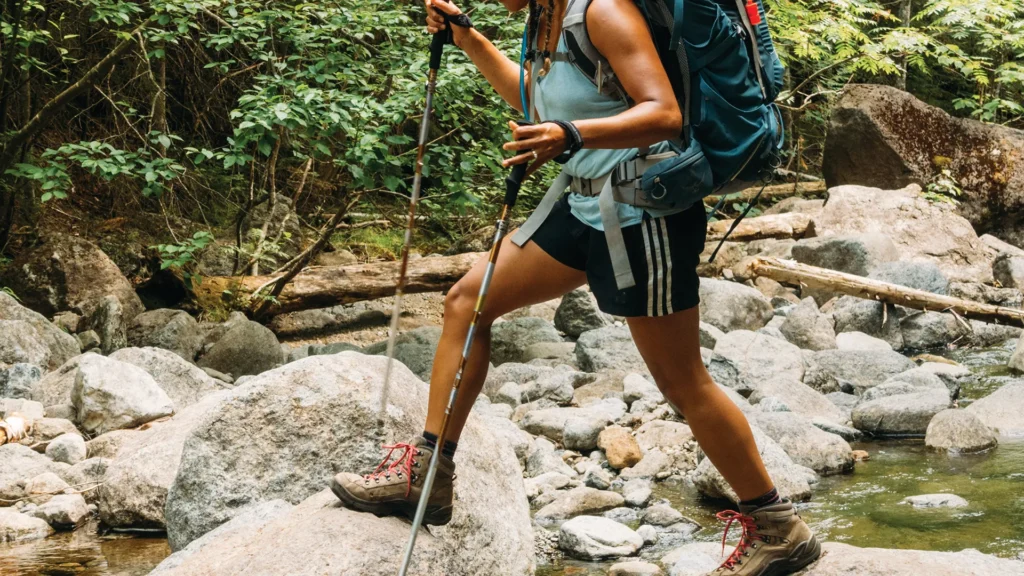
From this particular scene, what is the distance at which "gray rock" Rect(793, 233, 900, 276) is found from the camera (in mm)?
13188

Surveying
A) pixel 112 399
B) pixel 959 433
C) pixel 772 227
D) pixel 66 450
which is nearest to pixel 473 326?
pixel 66 450

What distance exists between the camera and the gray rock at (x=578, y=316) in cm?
1145

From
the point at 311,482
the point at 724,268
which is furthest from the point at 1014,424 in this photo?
the point at 724,268

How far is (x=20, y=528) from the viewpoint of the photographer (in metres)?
5.37

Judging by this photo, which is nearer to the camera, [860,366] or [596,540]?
[596,540]

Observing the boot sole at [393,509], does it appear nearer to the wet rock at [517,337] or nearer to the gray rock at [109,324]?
the wet rock at [517,337]

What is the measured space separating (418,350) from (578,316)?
2.42 metres

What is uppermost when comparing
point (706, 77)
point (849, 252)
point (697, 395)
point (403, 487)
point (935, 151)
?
point (706, 77)

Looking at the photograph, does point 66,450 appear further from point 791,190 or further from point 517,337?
point 791,190

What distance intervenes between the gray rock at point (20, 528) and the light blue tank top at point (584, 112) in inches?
161

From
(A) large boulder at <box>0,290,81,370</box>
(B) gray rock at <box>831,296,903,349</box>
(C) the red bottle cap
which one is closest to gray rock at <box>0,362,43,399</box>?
(A) large boulder at <box>0,290,81,370</box>

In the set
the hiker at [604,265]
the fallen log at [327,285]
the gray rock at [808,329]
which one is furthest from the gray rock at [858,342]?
the hiker at [604,265]

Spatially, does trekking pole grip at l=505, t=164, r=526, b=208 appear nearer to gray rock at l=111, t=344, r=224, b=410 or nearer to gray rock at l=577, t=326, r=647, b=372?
gray rock at l=111, t=344, r=224, b=410

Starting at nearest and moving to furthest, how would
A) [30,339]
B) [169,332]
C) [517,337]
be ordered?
[30,339]
[169,332]
[517,337]
